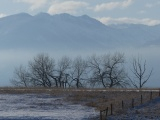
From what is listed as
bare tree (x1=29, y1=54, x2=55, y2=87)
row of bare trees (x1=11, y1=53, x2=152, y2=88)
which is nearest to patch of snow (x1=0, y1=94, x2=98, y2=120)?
row of bare trees (x1=11, y1=53, x2=152, y2=88)

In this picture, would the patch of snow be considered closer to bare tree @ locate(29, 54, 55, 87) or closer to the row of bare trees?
the row of bare trees

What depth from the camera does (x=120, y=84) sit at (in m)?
89.8

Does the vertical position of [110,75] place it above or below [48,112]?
above

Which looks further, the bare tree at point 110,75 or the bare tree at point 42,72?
the bare tree at point 42,72

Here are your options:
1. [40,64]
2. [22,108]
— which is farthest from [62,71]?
[22,108]

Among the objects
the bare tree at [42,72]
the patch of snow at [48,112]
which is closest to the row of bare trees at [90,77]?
the bare tree at [42,72]

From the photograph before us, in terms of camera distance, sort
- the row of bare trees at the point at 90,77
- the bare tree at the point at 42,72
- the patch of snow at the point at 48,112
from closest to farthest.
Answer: the patch of snow at the point at 48,112 → the row of bare trees at the point at 90,77 → the bare tree at the point at 42,72

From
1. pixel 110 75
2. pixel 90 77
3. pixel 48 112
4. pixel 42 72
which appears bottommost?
pixel 48 112

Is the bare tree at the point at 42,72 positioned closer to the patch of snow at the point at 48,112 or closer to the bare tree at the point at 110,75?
the bare tree at the point at 110,75

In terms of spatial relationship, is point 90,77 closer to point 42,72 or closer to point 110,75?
point 110,75

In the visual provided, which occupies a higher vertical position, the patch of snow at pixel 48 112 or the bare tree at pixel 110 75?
the bare tree at pixel 110 75

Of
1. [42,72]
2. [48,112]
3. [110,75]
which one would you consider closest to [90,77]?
[110,75]

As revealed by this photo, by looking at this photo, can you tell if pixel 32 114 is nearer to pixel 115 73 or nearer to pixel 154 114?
pixel 154 114

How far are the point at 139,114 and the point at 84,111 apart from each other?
657 cm
